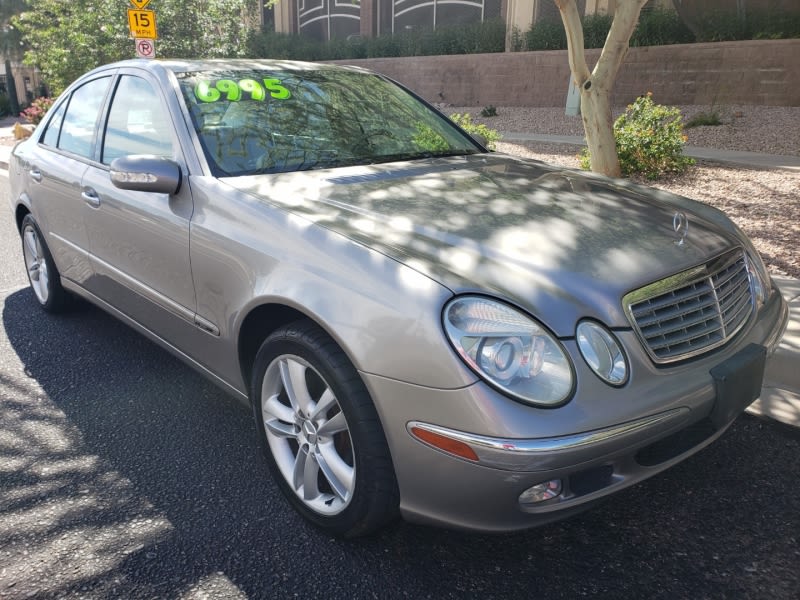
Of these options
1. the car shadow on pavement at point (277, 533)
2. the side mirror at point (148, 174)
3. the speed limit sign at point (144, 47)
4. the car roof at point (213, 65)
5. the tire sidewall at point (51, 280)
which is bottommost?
the car shadow on pavement at point (277, 533)

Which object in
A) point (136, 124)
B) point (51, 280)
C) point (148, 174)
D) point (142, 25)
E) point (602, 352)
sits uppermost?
point (142, 25)

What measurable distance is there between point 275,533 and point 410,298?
1.13 m

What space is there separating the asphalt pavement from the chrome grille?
741 millimetres

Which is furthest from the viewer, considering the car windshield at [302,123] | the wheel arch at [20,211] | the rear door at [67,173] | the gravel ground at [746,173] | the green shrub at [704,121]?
the green shrub at [704,121]

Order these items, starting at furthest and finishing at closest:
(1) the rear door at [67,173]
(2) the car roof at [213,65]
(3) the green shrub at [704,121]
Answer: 1. (3) the green shrub at [704,121]
2. (1) the rear door at [67,173]
3. (2) the car roof at [213,65]

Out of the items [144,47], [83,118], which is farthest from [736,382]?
[144,47]

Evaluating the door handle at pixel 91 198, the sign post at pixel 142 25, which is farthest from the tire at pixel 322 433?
the sign post at pixel 142 25

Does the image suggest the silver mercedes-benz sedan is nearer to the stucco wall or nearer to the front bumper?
the front bumper

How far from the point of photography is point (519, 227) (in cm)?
254

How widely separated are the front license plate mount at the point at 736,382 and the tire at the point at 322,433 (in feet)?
3.63

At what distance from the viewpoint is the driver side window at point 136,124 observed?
330 centimetres

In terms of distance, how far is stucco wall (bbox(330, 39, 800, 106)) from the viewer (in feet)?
46.2

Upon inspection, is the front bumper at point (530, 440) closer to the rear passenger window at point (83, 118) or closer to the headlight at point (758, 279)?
the headlight at point (758, 279)

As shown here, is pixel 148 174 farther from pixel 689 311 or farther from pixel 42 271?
pixel 42 271
